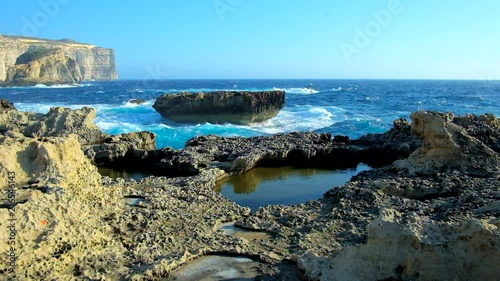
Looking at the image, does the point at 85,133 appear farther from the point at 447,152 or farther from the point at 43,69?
the point at 43,69

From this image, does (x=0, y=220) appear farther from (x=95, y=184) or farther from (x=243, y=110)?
(x=243, y=110)

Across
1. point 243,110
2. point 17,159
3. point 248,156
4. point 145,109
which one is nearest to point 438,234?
point 17,159

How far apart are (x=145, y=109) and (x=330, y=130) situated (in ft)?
67.8

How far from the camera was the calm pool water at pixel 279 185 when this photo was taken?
12.5 metres

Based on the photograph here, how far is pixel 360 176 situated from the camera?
506 inches

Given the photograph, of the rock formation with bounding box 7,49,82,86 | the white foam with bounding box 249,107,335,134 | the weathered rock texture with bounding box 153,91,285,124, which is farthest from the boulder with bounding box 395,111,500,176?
the rock formation with bounding box 7,49,82,86

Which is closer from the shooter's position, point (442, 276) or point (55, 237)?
point (442, 276)

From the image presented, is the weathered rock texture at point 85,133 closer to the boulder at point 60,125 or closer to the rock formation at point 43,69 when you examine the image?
the boulder at point 60,125

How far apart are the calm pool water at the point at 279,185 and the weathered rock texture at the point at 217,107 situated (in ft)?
53.6

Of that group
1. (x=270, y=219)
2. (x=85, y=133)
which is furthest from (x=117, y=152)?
(x=270, y=219)

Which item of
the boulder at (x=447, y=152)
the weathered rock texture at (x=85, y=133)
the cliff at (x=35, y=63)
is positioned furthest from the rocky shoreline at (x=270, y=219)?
the cliff at (x=35, y=63)

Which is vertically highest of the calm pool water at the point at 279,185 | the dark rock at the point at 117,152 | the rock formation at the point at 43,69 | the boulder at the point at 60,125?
the rock formation at the point at 43,69

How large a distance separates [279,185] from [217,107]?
19.0 m

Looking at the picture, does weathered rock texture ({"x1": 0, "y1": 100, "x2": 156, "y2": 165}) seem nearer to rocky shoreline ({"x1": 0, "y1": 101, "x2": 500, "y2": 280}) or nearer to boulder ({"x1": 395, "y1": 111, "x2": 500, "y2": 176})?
rocky shoreline ({"x1": 0, "y1": 101, "x2": 500, "y2": 280})
